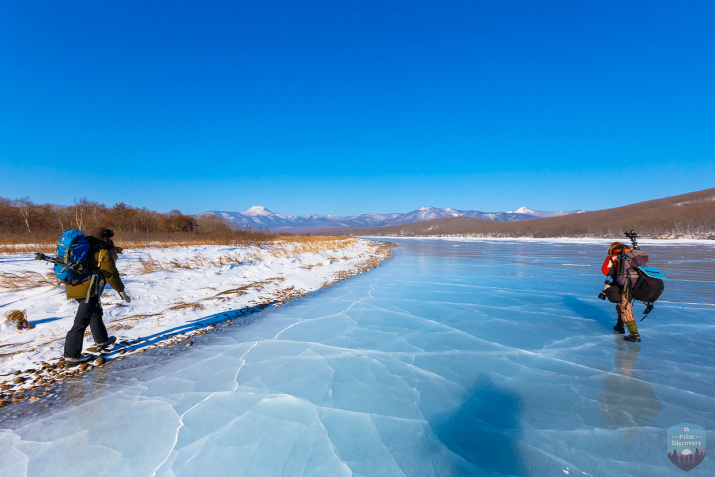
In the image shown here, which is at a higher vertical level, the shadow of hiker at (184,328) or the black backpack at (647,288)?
the black backpack at (647,288)

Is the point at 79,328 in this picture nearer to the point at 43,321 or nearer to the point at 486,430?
the point at 43,321

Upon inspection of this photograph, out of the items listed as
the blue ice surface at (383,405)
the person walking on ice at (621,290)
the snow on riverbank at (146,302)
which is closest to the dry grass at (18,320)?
the snow on riverbank at (146,302)

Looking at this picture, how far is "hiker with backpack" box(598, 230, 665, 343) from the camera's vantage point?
4426mm

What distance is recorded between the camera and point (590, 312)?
22.3 feet

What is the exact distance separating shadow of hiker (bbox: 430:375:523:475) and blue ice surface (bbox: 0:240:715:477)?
0.02 metres

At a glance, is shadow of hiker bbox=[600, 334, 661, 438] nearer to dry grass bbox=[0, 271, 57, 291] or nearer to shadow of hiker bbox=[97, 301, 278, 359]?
shadow of hiker bbox=[97, 301, 278, 359]

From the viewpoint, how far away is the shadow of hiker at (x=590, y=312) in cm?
605

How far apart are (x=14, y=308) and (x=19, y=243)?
13056 millimetres

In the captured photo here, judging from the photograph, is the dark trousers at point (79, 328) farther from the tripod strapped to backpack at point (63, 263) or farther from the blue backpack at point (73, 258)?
the tripod strapped to backpack at point (63, 263)

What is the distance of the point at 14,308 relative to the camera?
550cm

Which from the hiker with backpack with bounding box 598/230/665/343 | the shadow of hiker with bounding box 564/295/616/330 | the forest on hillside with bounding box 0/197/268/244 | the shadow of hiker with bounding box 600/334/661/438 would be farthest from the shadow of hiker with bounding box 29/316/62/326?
the forest on hillside with bounding box 0/197/268/244

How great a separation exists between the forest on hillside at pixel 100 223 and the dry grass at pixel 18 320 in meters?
13.2

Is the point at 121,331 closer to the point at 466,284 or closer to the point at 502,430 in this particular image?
the point at 502,430

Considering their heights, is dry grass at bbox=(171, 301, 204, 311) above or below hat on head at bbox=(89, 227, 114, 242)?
below
